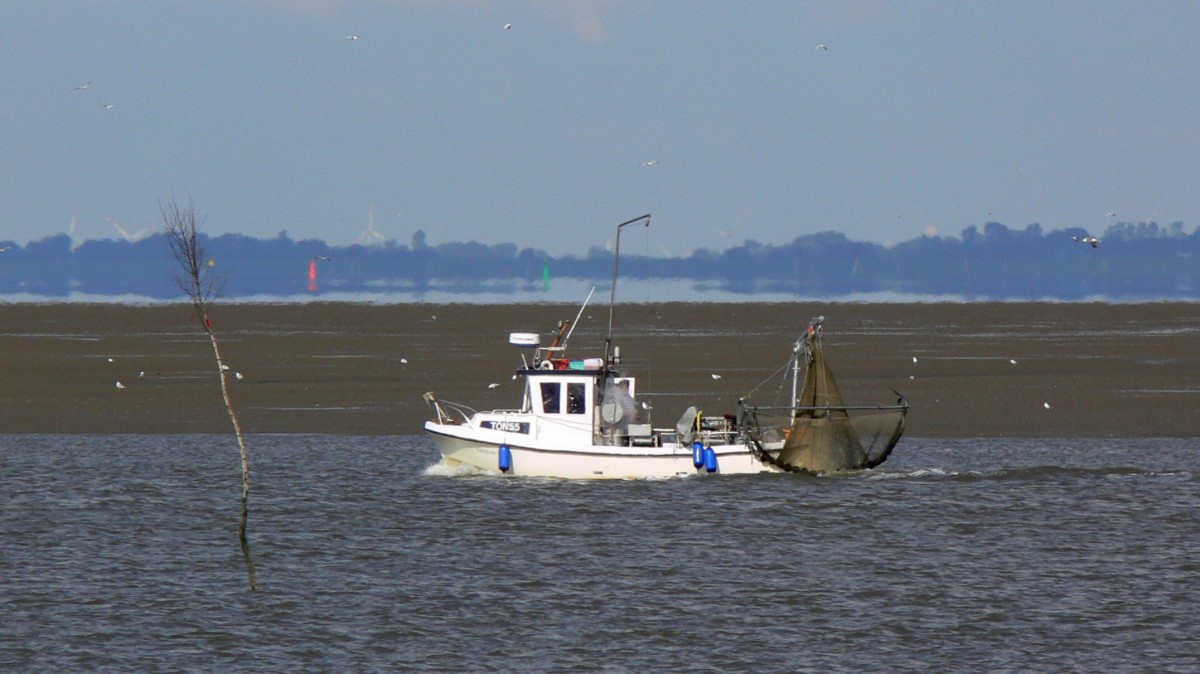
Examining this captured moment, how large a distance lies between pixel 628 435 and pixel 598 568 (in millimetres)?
10052

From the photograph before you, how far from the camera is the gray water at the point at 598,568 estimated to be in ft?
76.2

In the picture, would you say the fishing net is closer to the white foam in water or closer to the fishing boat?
the fishing boat

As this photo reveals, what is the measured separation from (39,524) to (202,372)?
106 feet

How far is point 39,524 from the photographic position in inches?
1297

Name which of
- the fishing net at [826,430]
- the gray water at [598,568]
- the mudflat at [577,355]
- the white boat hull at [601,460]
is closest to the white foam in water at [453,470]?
the gray water at [598,568]

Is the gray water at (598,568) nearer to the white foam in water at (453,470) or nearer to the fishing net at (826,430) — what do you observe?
the white foam in water at (453,470)

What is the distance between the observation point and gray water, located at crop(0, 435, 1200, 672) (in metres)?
23.2

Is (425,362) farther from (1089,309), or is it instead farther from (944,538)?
(1089,309)

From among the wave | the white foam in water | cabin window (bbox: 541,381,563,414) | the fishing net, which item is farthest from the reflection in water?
the wave

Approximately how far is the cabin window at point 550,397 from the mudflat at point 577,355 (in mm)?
1781

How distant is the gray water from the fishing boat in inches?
23.0

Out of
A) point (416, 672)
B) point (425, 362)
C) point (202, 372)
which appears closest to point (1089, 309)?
point (425, 362)

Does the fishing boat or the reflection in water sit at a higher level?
the fishing boat

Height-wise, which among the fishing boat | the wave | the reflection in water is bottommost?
the reflection in water
